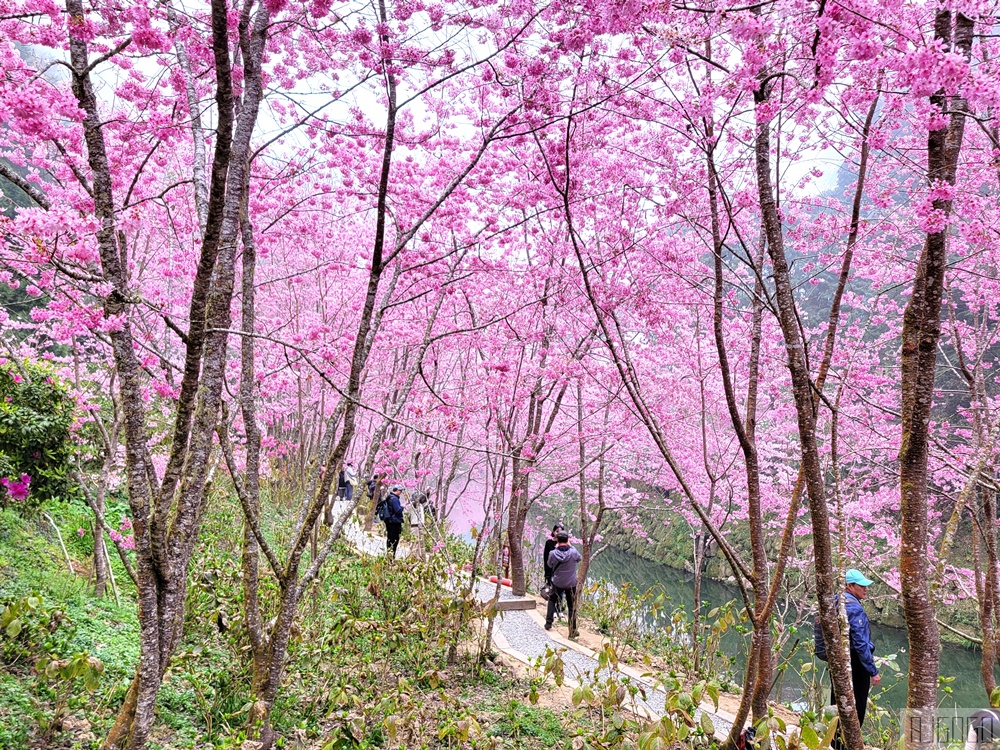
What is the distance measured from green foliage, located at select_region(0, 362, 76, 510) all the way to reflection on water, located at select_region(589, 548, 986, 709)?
6.32 metres

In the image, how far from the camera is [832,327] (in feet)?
11.8

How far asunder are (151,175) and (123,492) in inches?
258

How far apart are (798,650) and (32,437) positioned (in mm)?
12686

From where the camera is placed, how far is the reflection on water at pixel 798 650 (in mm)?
9291

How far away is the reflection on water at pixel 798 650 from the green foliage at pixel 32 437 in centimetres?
632

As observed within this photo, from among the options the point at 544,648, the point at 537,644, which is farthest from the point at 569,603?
the point at 544,648

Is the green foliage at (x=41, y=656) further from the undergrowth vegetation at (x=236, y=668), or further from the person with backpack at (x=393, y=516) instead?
the person with backpack at (x=393, y=516)

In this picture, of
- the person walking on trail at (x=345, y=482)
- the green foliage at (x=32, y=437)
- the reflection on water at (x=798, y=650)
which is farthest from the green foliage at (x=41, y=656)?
the person walking on trail at (x=345, y=482)

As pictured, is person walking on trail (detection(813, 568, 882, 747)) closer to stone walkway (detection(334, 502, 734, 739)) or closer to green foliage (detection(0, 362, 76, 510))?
stone walkway (detection(334, 502, 734, 739))

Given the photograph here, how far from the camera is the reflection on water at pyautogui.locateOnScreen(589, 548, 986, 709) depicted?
30.5 feet

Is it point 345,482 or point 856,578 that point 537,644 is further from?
point 345,482

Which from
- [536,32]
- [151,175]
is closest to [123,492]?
→ [151,175]

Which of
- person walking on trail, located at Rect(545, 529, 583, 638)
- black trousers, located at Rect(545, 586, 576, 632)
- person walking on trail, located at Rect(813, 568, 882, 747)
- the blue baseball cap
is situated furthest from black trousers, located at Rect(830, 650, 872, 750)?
black trousers, located at Rect(545, 586, 576, 632)

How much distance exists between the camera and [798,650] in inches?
449
